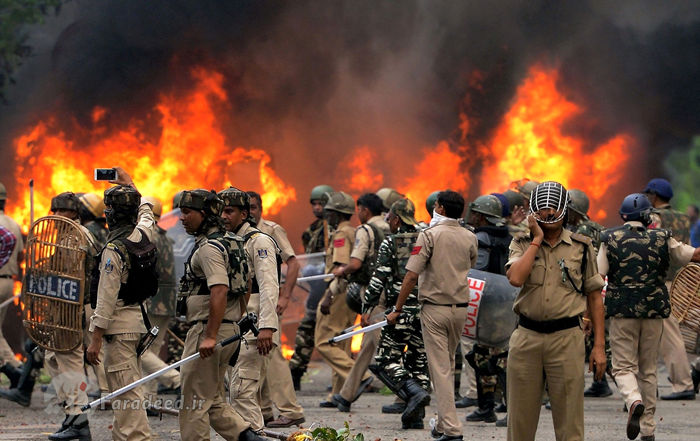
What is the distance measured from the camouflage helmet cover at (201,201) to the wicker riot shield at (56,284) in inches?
56.5

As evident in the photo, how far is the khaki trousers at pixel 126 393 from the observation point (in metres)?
7.12

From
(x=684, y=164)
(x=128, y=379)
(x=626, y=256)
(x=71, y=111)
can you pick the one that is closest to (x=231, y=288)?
(x=128, y=379)

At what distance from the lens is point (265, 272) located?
750cm

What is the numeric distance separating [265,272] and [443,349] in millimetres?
1526

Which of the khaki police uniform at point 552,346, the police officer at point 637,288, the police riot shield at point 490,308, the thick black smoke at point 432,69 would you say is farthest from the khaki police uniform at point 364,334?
the thick black smoke at point 432,69

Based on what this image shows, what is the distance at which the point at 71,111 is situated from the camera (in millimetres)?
15016

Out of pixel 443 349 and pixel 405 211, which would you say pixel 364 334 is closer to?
pixel 405 211

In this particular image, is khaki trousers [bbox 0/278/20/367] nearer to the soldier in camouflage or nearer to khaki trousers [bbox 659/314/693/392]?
the soldier in camouflage

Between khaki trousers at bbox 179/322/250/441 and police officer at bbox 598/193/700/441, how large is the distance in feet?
10.3

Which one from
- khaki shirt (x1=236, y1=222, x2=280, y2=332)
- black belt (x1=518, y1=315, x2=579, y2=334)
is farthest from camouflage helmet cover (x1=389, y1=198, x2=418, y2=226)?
black belt (x1=518, y1=315, x2=579, y2=334)

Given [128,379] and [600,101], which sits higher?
[600,101]

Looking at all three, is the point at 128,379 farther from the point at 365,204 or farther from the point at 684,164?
the point at 684,164

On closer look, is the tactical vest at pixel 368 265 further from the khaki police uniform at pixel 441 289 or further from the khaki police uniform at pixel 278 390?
the khaki police uniform at pixel 441 289

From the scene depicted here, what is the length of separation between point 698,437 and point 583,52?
9.21m
